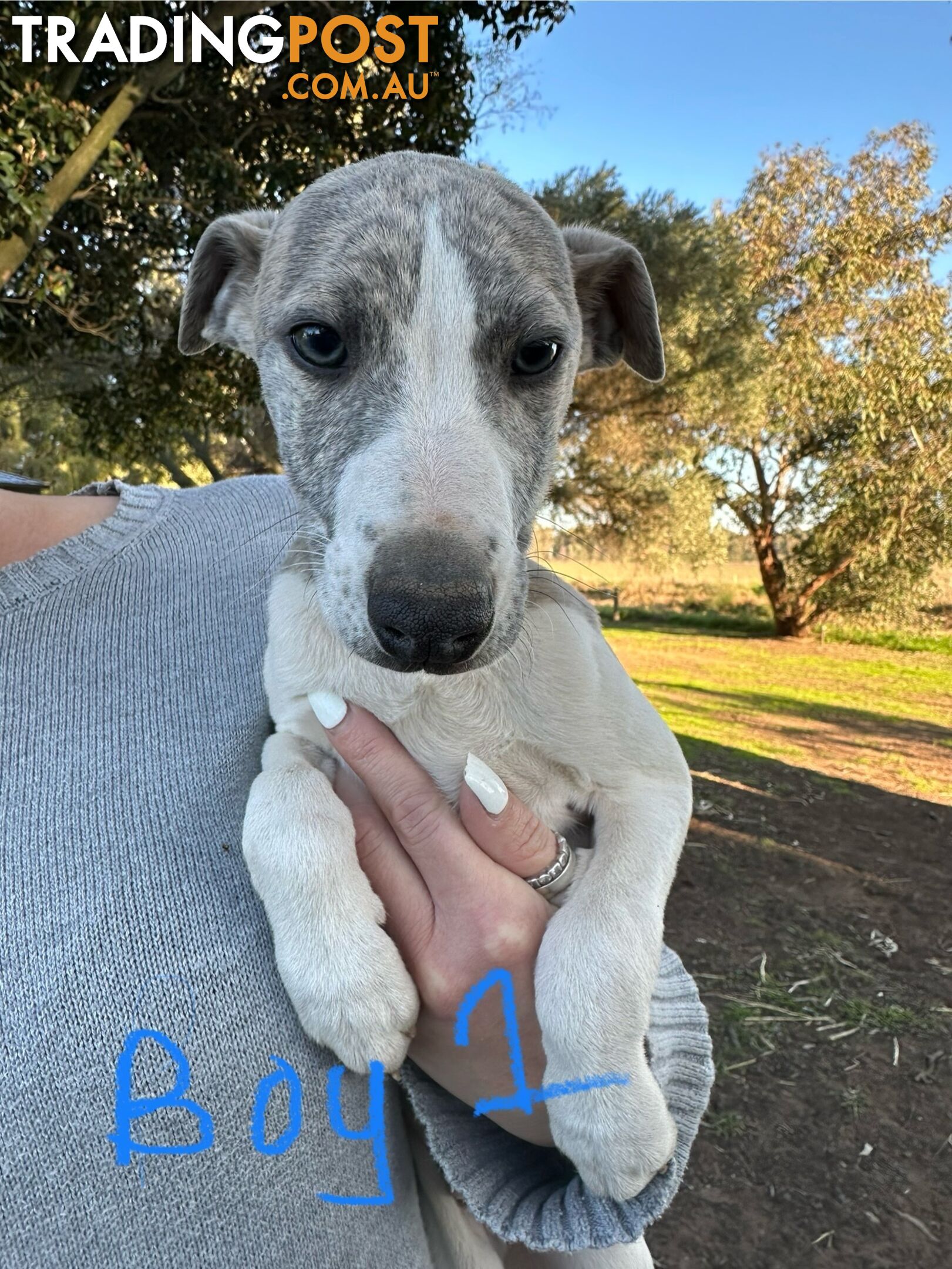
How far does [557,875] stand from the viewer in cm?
177

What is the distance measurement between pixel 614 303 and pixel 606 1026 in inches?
68.7

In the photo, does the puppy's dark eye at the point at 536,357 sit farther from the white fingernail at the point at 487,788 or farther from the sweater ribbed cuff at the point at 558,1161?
the sweater ribbed cuff at the point at 558,1161

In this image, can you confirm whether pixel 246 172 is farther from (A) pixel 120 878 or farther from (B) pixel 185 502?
(A) pixel 120 878

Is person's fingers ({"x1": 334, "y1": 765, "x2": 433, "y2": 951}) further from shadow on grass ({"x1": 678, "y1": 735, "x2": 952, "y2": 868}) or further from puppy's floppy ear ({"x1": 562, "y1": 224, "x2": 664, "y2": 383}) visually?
shadow on grass ({"x1": 678, "y1": 735, "x2": 952, "y2": 868})

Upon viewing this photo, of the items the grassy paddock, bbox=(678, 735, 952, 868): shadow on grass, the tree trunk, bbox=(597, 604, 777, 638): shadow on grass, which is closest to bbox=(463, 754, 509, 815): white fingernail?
bbox=(678, 735, 952, 868): shadow on grass

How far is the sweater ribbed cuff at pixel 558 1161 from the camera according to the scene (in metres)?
1.44

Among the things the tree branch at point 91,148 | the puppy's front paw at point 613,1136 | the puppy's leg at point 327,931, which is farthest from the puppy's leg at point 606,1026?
the tree branch at point 91,148

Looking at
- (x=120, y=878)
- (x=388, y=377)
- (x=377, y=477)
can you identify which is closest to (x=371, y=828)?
(x=120, y=878)

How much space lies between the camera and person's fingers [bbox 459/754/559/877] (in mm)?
1680

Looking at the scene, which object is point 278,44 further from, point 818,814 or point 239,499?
point 818,814

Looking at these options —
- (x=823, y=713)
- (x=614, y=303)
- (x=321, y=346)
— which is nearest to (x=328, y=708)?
(x=321, y=346)

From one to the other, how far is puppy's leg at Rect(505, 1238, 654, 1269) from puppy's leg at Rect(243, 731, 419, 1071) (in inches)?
28.1

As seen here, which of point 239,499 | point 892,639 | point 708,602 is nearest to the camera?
point 239,499

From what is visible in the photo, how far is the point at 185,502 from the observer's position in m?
2.30
